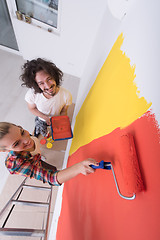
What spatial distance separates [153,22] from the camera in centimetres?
38

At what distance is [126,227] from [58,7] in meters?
2.10

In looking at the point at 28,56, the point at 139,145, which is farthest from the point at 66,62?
the point at 139,145

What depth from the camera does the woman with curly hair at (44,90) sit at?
1.07m

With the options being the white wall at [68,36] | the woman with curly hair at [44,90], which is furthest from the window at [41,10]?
the woman with curly hair at [44,90]

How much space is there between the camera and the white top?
1250mm

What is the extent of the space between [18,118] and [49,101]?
76 cm

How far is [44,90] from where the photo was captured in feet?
3.68

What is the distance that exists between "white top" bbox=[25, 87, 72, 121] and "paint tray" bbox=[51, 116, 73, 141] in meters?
0.15

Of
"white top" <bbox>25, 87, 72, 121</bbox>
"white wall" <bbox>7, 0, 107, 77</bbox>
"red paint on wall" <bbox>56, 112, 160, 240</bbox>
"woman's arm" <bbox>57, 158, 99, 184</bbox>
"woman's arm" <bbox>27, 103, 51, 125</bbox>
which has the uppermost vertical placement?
"white wall" <bbox>7, 0, 107, 77</bbox>

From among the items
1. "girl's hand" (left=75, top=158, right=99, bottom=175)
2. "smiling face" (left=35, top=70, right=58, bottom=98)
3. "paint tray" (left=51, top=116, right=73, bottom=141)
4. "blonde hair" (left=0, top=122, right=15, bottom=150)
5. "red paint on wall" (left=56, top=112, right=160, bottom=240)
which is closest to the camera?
"red paint on wall" (left=56, top=112, right=160, bottom=240)

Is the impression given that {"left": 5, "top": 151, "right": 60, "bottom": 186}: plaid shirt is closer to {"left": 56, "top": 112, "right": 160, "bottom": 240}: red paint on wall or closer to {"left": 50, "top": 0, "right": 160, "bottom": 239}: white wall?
{"left": 56, "top": 112, "right": 160, "bottom": 240}: red paint on wall

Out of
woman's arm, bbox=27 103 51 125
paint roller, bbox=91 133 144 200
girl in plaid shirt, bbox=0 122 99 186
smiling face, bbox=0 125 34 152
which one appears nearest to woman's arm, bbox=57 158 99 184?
girl in plaid shirt, bbox=0 122 99 186

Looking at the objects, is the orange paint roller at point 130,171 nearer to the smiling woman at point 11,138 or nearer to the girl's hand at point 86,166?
the girl's hand at point 86,166

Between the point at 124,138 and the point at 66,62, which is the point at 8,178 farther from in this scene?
the point at 66,62
